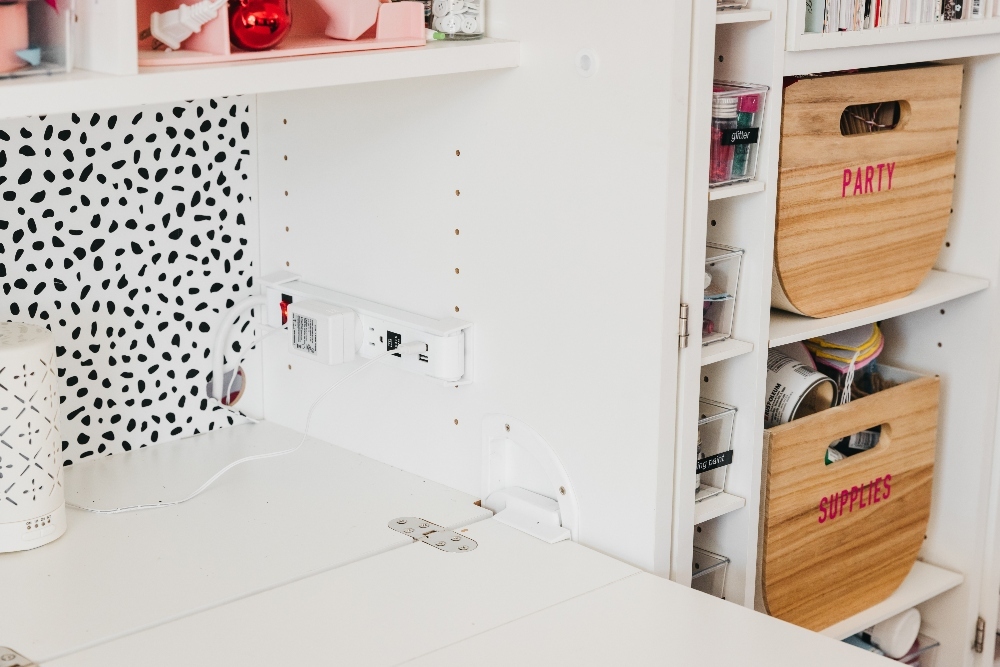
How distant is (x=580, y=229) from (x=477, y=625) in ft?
1.36

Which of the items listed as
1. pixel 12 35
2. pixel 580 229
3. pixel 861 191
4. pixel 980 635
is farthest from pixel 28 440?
pixel 980 635

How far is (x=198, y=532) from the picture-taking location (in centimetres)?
136

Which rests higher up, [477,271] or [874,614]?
[477,271]

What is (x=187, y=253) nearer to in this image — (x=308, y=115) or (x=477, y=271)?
(x=308, y=115)

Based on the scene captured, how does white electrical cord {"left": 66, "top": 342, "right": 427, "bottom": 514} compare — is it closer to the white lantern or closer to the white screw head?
the white lantern

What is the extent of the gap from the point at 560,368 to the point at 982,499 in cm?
70

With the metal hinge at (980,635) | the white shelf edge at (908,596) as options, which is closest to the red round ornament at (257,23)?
the white shelf edge at (908,596)

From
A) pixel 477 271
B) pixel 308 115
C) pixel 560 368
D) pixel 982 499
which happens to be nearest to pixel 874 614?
pixel 982 499

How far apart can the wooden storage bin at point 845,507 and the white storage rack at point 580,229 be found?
42mm

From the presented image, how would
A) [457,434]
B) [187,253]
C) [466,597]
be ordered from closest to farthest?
[466,597] → [457,434] → [187,253]

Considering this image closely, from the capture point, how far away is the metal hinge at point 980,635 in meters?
1.72

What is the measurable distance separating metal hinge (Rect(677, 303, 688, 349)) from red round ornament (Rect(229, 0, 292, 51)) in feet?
1.55

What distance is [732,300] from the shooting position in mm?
1337

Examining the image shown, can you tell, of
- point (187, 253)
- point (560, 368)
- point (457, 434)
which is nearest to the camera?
point (560, 368)
